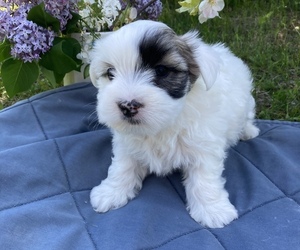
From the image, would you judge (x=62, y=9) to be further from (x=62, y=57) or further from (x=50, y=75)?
(x=50, y=75)

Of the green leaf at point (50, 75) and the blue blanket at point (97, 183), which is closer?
the blue blanket at point (97, 183)

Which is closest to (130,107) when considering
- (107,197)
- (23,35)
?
(107,197)

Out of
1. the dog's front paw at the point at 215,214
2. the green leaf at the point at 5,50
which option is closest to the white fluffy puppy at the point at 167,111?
the dog's front paw at the point at 215,214

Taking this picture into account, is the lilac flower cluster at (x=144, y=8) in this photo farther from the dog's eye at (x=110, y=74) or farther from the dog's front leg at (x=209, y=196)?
the dog's front leg at (x=209, y=196)

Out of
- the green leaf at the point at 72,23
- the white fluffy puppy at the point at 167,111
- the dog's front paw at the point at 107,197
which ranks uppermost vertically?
the green leaf at the point at 72,23

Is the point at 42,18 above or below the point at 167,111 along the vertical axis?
above

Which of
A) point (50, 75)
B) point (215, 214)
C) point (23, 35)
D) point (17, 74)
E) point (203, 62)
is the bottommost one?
point (215, 214)
